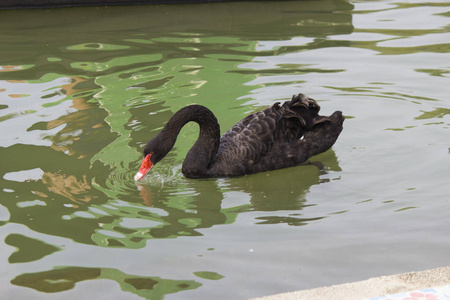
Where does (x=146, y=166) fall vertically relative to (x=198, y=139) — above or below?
below

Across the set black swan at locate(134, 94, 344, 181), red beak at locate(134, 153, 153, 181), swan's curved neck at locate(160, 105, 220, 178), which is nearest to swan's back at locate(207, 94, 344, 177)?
black swan at locate(134, 94, 344, 181)

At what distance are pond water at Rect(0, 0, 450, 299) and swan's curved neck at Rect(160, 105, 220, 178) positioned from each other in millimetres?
145

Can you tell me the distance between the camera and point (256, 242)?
4.94 meters

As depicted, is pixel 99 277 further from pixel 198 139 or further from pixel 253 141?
pixel 253 141

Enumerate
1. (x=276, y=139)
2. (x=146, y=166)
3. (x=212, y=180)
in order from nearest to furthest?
(x=146, y=166), (x=212, y=180), (x=276, y=139)

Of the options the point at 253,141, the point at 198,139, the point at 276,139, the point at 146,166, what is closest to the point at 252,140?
the point at 253,141

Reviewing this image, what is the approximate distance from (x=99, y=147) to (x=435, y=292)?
3910 mm

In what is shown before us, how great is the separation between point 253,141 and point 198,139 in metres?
0.46

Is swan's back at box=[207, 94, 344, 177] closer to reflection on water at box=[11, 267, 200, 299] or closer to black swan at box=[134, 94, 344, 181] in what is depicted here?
black swan at box=[134, 94, 344, 181]

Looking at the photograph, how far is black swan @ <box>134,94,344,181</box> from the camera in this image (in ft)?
20.2

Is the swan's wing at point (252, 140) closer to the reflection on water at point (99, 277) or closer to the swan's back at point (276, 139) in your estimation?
the swan's back at point (276, 139)

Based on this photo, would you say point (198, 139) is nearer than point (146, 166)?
No

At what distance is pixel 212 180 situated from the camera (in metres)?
6.28

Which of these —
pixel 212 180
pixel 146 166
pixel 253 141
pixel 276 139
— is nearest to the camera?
pixel 146 166
